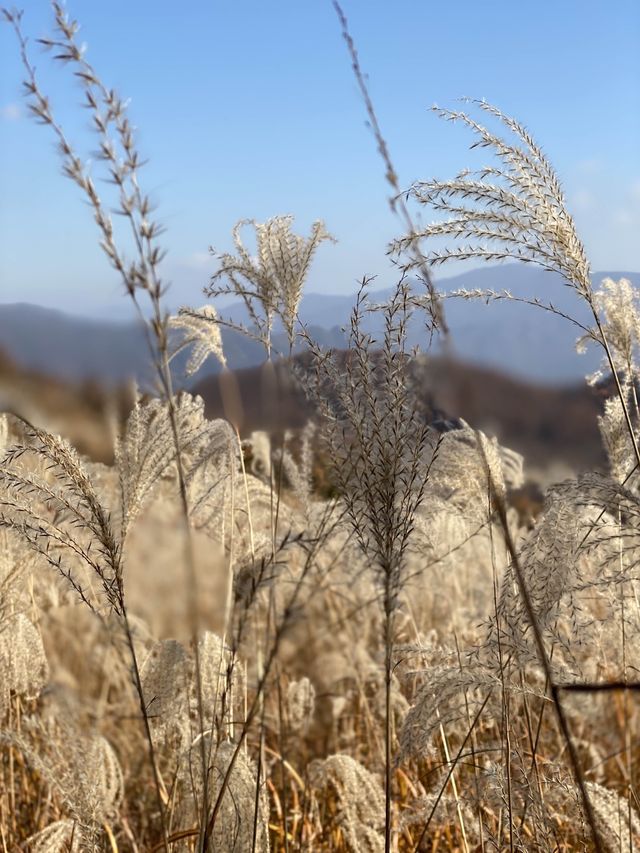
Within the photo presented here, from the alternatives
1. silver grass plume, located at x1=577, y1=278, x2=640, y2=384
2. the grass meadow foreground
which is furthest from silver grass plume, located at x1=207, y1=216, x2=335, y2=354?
silver grass plume, located at x1=577, y1=278, x2=640, y2=384

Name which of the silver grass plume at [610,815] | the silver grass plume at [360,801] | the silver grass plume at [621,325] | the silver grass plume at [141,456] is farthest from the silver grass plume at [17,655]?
the silver grass plume at [621,325]

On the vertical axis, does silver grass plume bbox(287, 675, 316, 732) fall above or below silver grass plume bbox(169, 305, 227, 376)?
below

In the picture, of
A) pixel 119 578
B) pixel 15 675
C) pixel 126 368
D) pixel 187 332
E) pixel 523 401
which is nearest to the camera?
pixel 119 578

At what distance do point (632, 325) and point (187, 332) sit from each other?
1499 mm

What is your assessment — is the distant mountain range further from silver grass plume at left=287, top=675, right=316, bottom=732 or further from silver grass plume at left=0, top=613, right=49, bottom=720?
silver grass plume at left=287, top=675, right=316, bottom=732

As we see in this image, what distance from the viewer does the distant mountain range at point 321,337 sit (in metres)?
1.67

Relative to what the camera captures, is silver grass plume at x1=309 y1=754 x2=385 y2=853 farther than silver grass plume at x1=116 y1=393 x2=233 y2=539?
Yes

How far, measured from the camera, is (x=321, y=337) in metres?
2.10

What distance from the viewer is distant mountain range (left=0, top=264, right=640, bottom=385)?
167 centimetres

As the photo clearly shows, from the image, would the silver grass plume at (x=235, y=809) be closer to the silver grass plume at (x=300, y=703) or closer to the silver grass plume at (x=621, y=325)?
the silver grass plume at (x=300, y=703)

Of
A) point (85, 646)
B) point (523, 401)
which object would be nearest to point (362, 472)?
point (523, 401)

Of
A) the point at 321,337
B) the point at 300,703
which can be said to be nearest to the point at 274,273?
the point at 321,337

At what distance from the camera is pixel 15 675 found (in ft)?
7.58

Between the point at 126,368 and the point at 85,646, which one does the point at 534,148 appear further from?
the point at 85,646
